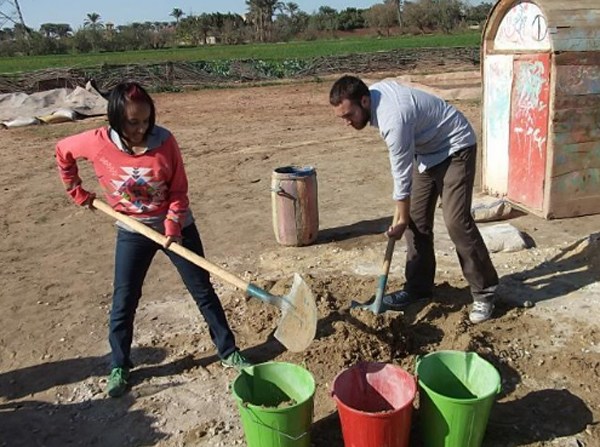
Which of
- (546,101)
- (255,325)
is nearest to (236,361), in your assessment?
(255,325)

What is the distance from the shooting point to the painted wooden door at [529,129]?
5941 millimetres

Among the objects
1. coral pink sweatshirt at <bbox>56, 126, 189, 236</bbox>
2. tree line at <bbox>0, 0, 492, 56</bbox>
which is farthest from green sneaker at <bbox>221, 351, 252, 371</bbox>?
tree line at <bbox>0, 0, 492, 56</bbox>

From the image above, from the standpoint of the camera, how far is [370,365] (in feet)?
10.0

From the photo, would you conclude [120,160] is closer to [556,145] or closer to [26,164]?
[556,145]

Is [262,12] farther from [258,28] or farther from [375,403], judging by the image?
[375,403]

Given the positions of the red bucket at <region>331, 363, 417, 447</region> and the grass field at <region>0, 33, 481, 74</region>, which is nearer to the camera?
the red bucket at <region>331, 363, 417, 447</region>

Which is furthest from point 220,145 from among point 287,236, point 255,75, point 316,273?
point 255,75

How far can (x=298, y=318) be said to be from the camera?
134 inches

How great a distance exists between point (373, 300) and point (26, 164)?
27.7ft

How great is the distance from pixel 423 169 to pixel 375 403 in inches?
69.8

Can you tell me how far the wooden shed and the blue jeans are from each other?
380cm


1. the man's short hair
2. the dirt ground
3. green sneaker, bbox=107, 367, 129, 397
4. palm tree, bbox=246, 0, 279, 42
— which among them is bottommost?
the dirt ground

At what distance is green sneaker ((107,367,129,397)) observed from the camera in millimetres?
3711

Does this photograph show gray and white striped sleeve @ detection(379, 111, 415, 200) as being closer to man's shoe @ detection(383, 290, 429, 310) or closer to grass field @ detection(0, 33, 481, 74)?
man's shoe @ detection(383, 290, 429, 310)
